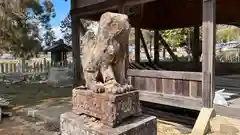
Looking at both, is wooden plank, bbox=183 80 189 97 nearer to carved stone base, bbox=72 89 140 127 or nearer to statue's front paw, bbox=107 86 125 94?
carved stone base, bbox=72 89 140 127

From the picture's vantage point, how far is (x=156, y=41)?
9.86 m

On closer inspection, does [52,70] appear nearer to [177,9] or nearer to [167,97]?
[177,9]

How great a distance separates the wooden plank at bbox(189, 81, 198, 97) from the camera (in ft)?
14.1

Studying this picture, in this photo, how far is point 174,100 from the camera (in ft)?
15.2

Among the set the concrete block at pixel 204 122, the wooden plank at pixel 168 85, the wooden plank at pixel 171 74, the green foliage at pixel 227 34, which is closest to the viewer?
the concrete block at pixel 204 122

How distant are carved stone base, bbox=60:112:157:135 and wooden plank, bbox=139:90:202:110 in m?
2.09

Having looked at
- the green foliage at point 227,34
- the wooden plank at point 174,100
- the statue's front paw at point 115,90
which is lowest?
the wooden plank at point 174,100

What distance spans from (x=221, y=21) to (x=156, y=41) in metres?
2.64

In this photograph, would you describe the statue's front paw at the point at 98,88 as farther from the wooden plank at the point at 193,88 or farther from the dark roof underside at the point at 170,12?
the dark roof underside at the point at 170,12

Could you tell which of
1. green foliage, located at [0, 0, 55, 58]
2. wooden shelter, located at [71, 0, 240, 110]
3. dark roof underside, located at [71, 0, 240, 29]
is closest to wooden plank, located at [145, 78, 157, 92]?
wooden shelter, located at [71, 0, 240, 110]

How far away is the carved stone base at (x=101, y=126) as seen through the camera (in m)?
2.07

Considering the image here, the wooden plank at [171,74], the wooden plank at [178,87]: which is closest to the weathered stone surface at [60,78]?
the wooden plank at [171,74]

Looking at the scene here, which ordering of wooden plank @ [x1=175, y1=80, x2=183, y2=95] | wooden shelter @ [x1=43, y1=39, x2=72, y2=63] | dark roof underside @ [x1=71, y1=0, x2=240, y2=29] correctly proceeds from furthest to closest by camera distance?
1. wooden shelter @ [x1=43, y1=39, x2=72, y2=63]
2. dark roof underside @ [x1=71, y1=0, x2=240, y2=29]
3. wooden plank @ [x1=175, y1=80, x2=183, y2=95]

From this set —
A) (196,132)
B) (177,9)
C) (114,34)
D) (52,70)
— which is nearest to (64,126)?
(114,34)
